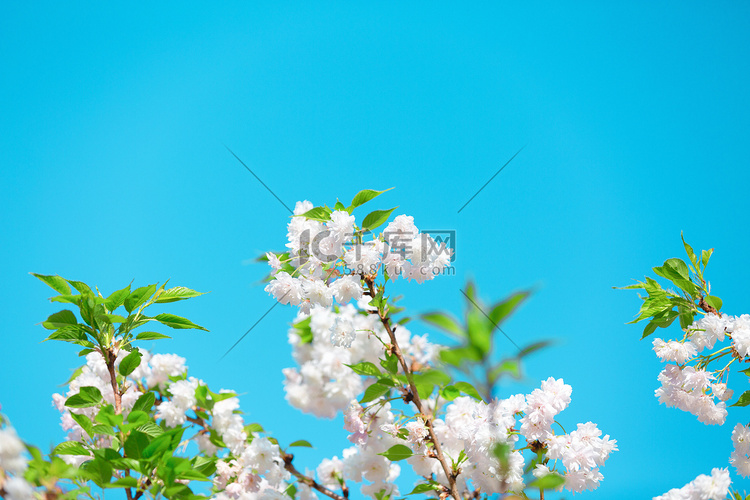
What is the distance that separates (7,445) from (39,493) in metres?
0.26

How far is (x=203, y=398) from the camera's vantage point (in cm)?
262

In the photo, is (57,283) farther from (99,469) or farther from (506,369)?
(506,369)

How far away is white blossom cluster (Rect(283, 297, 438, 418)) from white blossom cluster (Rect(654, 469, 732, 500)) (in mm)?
1707

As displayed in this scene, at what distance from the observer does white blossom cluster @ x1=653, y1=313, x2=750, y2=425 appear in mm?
2127

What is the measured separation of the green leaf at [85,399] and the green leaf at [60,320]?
0.76 feet

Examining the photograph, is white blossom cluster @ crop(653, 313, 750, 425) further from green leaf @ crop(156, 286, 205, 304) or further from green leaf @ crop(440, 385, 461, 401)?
green leaf @ crop(156, 286, 205, 304)

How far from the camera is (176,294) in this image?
1.78 metres

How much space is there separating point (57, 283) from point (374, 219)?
1.12 meters

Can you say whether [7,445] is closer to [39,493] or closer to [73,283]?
[39,493]

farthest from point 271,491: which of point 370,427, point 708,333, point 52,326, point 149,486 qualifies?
point 708,333

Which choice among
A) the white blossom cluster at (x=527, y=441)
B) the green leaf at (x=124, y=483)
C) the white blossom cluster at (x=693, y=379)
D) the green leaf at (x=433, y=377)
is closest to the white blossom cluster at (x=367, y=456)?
the white blossom cluster at (x=527, y=441)

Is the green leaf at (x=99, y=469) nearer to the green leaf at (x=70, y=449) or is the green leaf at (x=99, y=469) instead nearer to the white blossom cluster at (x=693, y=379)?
the green leaf at (x=70, y=449)

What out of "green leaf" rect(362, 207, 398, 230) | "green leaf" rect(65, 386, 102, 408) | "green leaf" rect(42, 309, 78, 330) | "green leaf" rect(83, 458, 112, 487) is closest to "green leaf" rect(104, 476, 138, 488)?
"green leaf" rect(83, 458, 112, 487)

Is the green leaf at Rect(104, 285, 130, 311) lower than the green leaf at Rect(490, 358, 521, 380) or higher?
higher
